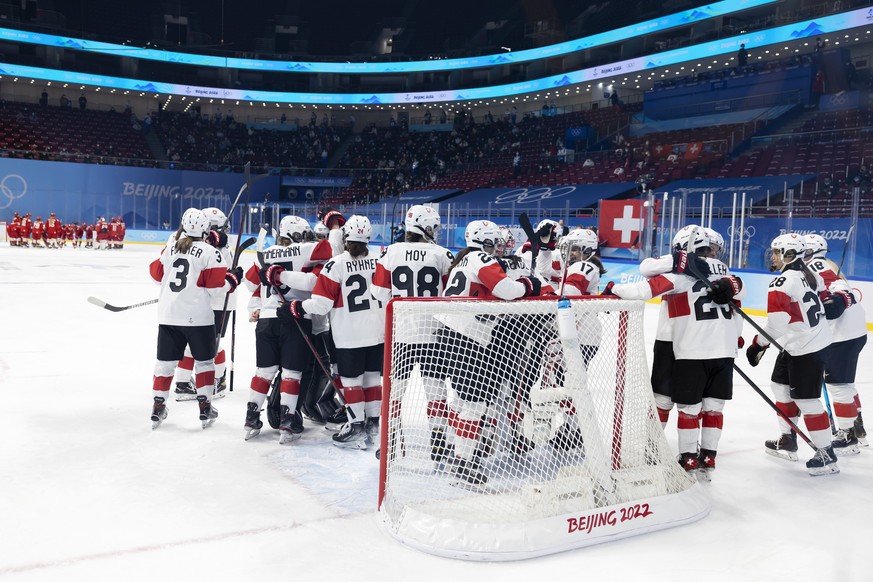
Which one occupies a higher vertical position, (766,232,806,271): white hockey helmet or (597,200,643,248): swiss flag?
(597,200,643,248): swiss flag

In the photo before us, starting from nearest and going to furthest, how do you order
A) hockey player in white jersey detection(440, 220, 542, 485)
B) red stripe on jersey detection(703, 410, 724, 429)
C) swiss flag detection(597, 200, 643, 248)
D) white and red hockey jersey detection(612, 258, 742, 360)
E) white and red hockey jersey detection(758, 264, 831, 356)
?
hockey player in white jersey detection(440, 220, 542, 485), white and red hockey jersey detection(612, 258, 742, 360), red stripe on jersey detection(703, 410, 724, 429), white and red hockey jersey detection(758, 264, 831, 356), swiss flag detection(597, 200, 643, 248)

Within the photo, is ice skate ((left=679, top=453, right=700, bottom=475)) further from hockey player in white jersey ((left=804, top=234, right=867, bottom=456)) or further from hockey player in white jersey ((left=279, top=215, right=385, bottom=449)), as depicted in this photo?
hockey player in white jersey ((left=279, top=215, right=385, bottom=449))

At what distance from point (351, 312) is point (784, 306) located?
233 centimetres

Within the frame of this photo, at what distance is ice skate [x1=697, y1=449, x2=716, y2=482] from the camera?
380 cm

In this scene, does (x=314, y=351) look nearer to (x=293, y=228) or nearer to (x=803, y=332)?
(x=293, y=228)

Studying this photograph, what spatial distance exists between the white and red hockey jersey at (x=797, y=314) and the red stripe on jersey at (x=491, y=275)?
1559mm

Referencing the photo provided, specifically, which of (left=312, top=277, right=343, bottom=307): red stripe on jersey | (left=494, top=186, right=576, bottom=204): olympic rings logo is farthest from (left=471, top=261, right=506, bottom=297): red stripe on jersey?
(left=494, top=186, right=576, bottom=204): olympic rings logo

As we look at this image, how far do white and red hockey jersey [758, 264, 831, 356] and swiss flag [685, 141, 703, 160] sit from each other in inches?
735

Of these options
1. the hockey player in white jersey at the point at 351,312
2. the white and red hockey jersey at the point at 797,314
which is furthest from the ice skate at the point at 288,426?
the white and red hockey jersey at the point at 797,314

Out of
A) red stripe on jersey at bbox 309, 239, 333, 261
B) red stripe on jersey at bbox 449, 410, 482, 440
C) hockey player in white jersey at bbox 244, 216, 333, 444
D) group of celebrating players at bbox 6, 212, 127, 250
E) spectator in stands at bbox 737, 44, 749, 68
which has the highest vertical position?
spectator in stands at bbox 737, 44, 749, 68

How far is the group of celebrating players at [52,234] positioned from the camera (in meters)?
22.9

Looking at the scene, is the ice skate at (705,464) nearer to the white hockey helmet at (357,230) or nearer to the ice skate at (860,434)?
the ice skate at (860,434)

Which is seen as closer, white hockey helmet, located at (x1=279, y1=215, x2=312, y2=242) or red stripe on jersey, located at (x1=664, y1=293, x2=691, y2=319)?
red stripe on jersey, located at (x1=664, y1=293, x2=691, y2=319)

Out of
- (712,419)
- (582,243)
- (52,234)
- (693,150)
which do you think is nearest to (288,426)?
(582,243)
